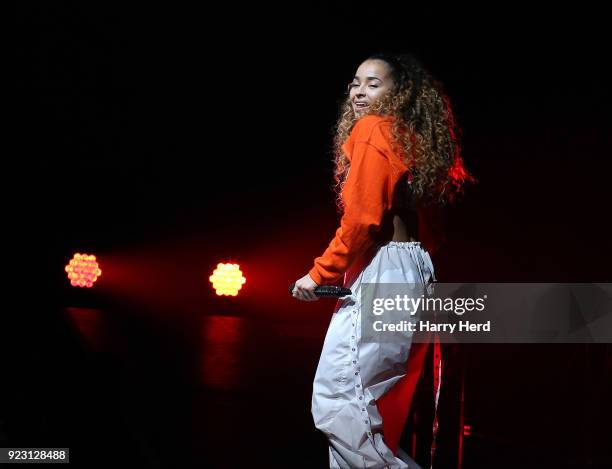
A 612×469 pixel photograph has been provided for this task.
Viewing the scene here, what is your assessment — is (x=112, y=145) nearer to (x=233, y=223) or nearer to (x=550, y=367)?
(x=233, y=223)

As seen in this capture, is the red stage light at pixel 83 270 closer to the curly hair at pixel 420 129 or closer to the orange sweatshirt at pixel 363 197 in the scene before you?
the curly hair at pixel 420 129

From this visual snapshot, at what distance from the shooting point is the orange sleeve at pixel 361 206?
163 centimetres

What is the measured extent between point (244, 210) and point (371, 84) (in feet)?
11.0

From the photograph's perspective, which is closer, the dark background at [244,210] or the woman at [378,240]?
the woman at [378,240]

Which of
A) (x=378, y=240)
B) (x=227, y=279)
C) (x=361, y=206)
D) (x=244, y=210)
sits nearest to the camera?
(x=361, y=206)

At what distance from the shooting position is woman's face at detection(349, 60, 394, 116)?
1819mm

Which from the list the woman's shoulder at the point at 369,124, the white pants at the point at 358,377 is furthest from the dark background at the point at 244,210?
the woman's shoulder at the point at 369,124

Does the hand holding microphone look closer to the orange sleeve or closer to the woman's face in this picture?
the orange sleeve

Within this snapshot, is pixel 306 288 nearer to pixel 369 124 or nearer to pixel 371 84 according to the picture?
pixel 369 124

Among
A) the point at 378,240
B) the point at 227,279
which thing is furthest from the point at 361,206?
the point at 227,279

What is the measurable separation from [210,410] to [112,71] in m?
2.57

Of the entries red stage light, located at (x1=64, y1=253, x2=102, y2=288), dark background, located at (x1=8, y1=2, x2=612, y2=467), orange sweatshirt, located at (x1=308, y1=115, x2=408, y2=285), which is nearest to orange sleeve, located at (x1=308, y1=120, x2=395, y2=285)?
orange sweatshirt, located at (x1=308, y1=115, x2=408, y2=285)

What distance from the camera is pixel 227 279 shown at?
209 inches

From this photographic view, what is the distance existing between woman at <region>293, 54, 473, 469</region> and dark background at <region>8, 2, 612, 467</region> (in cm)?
68
